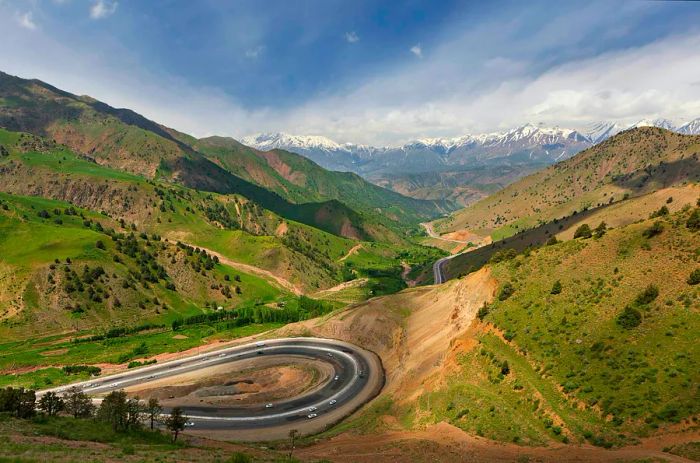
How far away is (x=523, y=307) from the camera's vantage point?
6397cm

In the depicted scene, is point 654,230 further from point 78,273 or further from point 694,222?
point 78,273

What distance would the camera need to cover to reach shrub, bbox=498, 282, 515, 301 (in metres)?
69.8

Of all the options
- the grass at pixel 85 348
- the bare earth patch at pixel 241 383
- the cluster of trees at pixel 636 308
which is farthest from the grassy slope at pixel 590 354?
the grass at pixel 85 348

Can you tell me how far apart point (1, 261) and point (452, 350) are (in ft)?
488

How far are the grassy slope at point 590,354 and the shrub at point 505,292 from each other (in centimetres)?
84

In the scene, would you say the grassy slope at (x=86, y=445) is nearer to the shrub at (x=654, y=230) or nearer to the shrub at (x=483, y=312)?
the shrub at (x=483, y=312)

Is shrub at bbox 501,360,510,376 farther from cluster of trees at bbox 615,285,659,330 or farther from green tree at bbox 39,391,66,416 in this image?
green tree at bbox 39,391,66,416

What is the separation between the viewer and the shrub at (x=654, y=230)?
2496 inches

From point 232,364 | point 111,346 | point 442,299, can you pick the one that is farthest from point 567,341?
point 111,346

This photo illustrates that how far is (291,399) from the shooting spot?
78.4 metres

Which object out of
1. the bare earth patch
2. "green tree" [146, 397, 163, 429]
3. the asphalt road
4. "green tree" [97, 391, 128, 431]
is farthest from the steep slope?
"green tree" [97, 391, 128, 431]

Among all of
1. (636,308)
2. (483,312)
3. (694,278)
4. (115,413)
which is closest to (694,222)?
(694,278)

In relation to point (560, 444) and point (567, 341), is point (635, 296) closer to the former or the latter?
point (567, 341)

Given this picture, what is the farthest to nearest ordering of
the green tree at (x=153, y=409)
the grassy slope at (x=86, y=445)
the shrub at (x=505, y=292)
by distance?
the shrub at (x=505, y=292)
the green tree at (x=153, y=409)
the grassy slope at (x=86, y=445)
